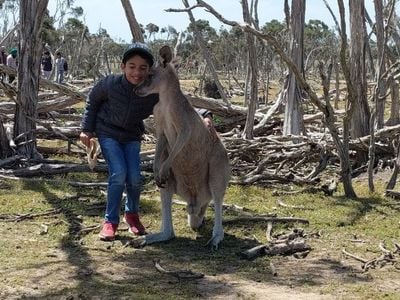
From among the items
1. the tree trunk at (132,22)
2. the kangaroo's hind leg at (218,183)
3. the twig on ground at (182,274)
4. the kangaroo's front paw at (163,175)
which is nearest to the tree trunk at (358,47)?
the tree trunk at (132,22)

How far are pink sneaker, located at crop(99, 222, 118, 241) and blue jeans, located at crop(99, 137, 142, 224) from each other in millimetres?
36

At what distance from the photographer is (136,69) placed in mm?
4602

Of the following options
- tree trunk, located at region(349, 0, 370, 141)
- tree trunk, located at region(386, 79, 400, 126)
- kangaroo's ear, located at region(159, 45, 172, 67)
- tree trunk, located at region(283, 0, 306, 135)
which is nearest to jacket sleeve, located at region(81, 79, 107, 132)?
kangaroo's ear, located at region(159, 45, 172, 67)

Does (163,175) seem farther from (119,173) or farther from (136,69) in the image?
(136,69)

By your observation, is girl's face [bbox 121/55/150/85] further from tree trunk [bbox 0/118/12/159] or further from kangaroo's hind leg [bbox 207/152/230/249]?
tree trunk [bbox 0/118/12/159]

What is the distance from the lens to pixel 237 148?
26.4ft

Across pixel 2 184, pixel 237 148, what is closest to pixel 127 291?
pixel 2 184

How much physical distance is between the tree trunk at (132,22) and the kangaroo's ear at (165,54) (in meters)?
2.67

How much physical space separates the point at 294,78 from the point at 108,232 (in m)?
4.49

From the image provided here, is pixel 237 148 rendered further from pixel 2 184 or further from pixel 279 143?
pixel 2 184

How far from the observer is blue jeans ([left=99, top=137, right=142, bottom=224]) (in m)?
4.79

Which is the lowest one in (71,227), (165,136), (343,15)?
(71,227)

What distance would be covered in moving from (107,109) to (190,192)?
88 centimetres

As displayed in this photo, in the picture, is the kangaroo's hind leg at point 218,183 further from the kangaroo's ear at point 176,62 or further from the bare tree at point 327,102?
the bare tree at point 327,102
